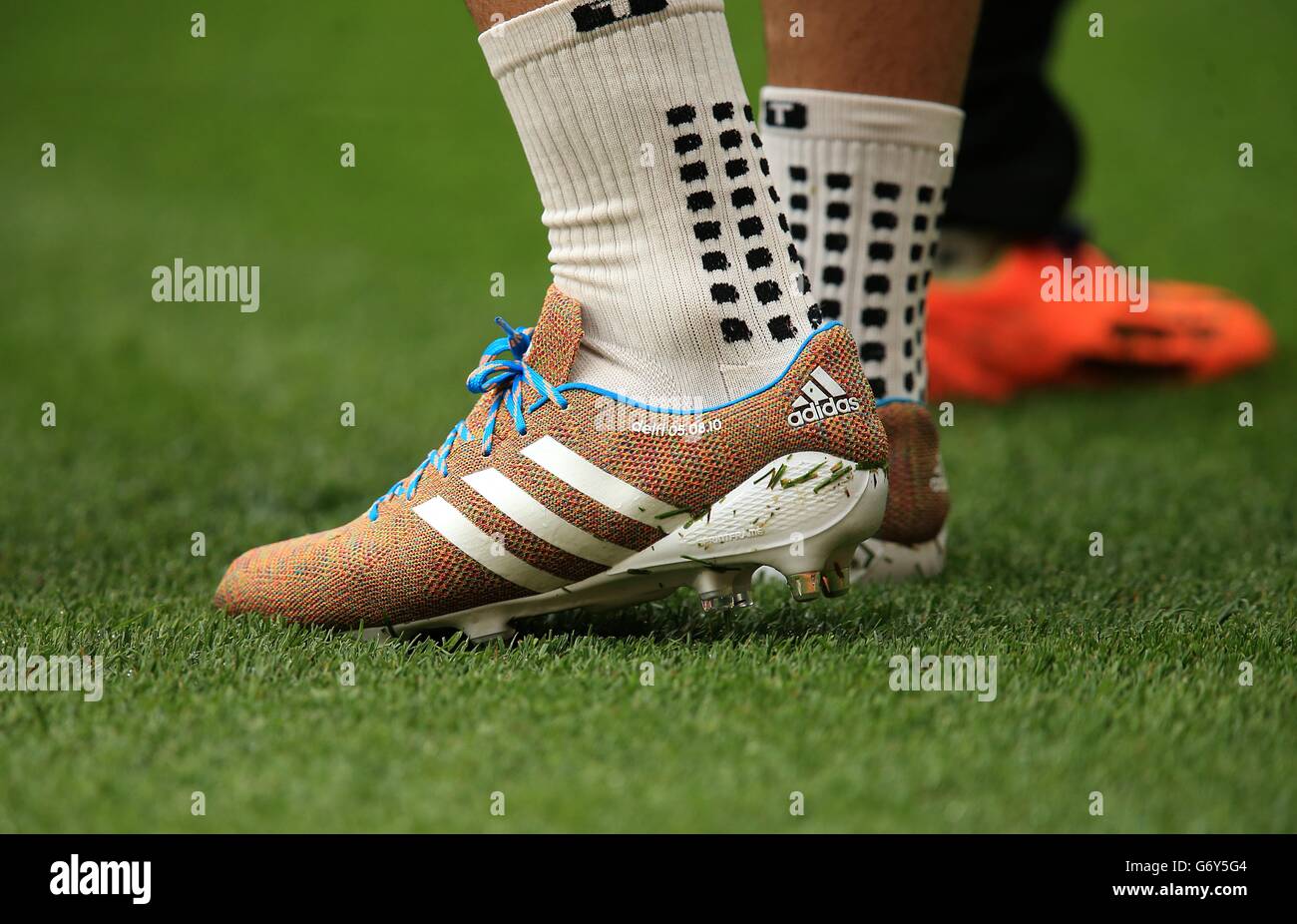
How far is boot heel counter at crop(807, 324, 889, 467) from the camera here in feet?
3.43

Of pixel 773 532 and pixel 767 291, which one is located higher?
pixel 767 291

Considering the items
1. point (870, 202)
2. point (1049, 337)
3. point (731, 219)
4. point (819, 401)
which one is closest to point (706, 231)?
point (731, 219)

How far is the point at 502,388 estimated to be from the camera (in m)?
1.11

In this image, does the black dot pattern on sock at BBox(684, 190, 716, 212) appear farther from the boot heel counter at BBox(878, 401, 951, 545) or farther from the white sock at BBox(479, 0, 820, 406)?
the boot heel counter at BBox(878, 401, 951, 545)

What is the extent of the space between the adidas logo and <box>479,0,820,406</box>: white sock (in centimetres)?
3

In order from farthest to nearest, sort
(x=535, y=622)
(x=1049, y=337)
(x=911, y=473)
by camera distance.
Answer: (x=1049, y=337)
(x=911, y=473)
(x=535, y=622)

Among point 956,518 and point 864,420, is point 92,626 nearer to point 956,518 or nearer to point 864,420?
point 864,420

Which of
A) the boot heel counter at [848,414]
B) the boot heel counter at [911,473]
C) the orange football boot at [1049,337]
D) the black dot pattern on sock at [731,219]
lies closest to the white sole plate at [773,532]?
the boot heel counter at [848,414]

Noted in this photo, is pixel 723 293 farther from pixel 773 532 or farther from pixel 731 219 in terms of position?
pixel 773 532

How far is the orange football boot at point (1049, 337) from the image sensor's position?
238 cm

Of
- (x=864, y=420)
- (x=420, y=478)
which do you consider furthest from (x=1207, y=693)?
(x=420, y=478)

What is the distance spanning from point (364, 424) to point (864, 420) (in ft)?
4.23

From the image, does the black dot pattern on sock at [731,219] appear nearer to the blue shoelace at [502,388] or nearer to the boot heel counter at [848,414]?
the boot heel counter at [848,414]

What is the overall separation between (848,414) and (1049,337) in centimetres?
149
